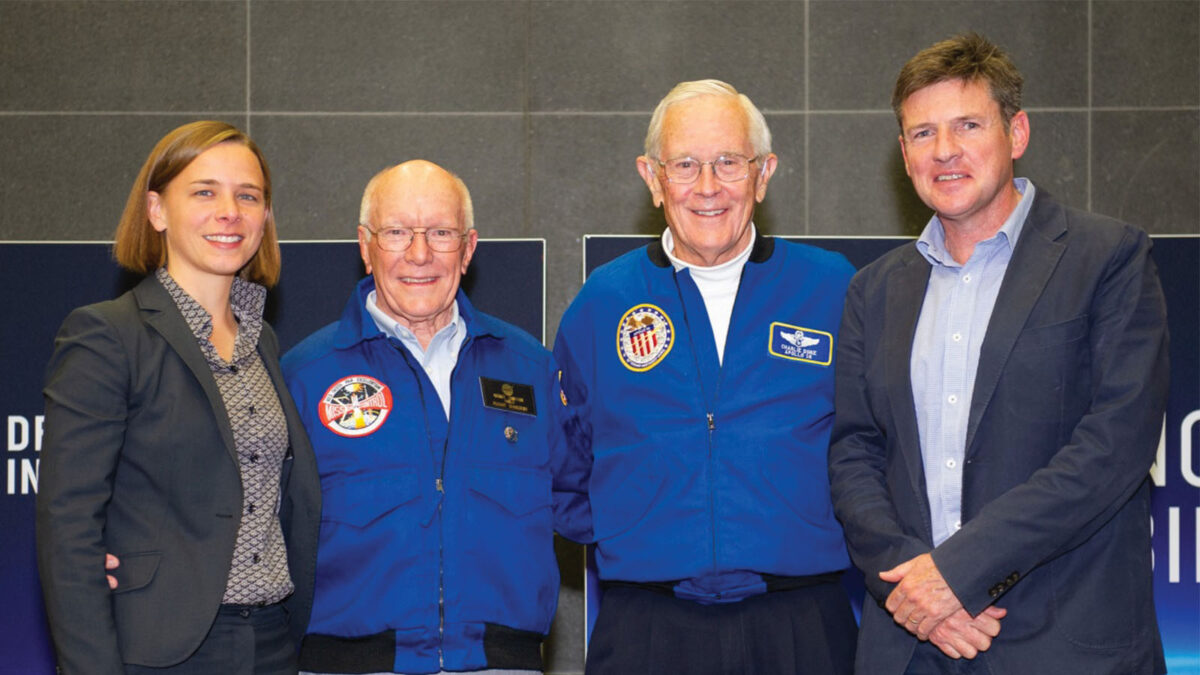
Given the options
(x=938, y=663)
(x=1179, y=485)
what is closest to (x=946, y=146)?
(x=938, y=663)

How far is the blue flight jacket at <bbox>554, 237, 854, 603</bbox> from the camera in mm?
2559

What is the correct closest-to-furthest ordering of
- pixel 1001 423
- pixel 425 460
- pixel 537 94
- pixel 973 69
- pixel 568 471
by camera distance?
pixel 1001 423, pixel 973 69, pixel 425 460, pixel 568 471, pixel 537 94

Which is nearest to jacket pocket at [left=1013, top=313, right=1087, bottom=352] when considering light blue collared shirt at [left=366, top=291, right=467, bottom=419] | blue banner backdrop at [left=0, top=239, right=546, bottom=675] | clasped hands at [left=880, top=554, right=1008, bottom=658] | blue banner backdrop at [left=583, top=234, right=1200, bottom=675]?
clasped hands at [left=880, top=554, right=1008, bottom=658]

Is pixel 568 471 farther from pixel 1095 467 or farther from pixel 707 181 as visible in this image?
pixel 1095 467

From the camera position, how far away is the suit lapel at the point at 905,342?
237 cm

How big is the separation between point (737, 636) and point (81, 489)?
1.43 m

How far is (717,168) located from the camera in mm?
2736

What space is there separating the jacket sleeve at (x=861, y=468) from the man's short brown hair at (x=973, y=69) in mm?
499

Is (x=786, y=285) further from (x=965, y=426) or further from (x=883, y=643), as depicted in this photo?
(x=883, y=643)

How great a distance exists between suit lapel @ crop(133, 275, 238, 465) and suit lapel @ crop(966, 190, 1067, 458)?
156cm

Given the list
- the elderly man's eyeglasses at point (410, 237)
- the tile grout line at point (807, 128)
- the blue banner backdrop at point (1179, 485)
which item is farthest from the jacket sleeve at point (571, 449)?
the tile grout line at point (807, 128)

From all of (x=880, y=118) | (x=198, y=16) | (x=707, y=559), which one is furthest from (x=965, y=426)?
(x=198, y=16)

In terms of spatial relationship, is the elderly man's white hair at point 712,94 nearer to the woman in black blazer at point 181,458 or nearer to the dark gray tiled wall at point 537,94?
the woman in black blazer at point 181,458

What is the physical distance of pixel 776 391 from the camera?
2.64 meters
